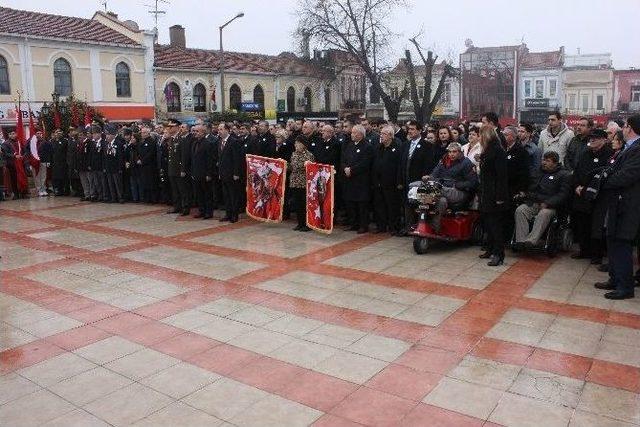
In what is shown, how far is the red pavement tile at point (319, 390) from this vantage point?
425cm

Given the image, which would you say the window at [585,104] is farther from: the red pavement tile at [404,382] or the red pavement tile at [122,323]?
the red pavement tile at [404,382]

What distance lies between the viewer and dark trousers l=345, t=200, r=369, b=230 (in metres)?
10.5

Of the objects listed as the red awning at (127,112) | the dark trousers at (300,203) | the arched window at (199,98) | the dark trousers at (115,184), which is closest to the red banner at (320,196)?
the dark trousers at (300,203)

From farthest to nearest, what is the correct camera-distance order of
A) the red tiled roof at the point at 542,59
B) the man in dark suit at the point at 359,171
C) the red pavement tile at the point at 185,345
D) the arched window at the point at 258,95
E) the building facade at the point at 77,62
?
1. the red tiled roof at the point at 542,59
2. the arched window at the point at 258,95
3. the building facade at the point at 77,62
4. the man in dark suit at the point at 359,171
5. the red pavement tile at the point at 185,345

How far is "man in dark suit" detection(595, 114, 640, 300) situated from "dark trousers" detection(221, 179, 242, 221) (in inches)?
277

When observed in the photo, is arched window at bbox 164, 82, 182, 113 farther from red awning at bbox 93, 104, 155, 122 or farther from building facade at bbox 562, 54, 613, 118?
building facade at bbox 562, 54, 613, 118

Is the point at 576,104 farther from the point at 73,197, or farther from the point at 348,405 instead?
the point at 348,405

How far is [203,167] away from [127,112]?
23.8 meters

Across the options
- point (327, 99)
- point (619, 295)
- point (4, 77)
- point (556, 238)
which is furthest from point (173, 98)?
point (619, 295)

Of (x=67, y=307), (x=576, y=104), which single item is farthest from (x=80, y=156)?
(x=576, y=104)

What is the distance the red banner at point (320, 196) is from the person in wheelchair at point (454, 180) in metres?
1.76

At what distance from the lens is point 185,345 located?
17.7 feet

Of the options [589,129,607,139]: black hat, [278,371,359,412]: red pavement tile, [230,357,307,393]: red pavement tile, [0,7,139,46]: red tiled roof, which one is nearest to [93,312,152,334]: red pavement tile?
[230,357,307,393]: red pavement tile

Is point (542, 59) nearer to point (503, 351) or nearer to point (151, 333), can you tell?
point (503, 351)
